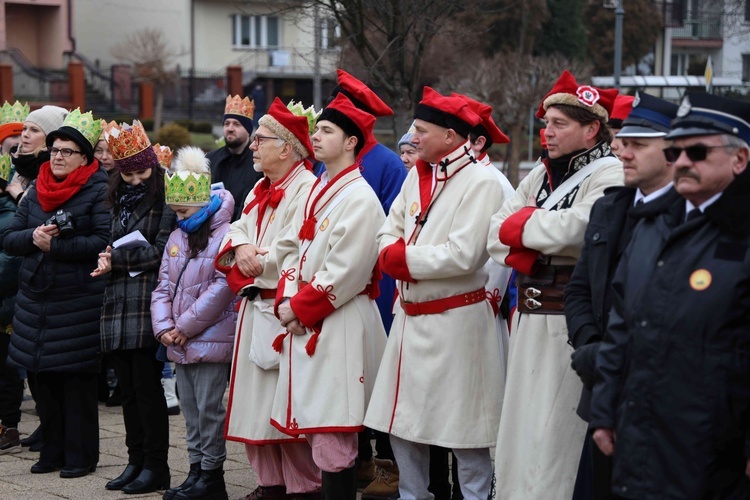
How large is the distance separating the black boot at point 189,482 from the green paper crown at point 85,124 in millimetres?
2155

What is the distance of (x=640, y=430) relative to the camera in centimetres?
374

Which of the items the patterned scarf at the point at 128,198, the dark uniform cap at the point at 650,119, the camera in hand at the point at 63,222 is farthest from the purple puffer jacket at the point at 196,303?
the dark uniform cap at the point at 650,119

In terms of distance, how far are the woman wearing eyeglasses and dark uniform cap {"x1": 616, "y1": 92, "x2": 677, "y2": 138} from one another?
3657mm

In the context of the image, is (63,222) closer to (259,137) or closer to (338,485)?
(259,137)

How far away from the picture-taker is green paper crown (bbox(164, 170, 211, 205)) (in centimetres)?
625

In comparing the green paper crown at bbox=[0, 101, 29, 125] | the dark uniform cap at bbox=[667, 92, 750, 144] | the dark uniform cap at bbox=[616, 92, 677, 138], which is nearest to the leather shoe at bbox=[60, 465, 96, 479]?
the green paper crown at bbox=[0, 101, 29, 125]

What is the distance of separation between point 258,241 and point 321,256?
0.62 meters

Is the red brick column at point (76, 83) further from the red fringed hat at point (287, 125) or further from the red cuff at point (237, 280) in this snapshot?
the red cuff at point (237, 280)

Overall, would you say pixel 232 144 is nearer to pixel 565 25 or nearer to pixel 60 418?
pixel 60 418

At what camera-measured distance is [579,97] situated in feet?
16.2

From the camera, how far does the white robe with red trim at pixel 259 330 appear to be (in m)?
5.98

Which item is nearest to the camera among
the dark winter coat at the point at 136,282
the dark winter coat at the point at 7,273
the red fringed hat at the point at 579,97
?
the red fringed hat at the point at 579,97

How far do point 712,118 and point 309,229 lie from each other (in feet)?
8.18

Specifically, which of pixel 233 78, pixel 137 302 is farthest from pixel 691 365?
pixel 233 78
